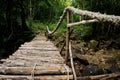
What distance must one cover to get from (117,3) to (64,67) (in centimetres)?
1199

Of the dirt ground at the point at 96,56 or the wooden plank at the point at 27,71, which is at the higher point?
the wooden plank at the point at 27,71

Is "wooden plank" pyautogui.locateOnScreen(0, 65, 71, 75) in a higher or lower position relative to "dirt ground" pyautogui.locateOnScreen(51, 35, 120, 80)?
higher

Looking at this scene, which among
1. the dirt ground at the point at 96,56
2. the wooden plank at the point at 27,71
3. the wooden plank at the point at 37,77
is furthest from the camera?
the dirt ground at the point at 96,56

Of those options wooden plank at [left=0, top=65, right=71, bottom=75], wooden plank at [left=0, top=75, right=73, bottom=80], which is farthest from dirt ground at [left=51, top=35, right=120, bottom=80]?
wooden plank at [left=0, top=75, right=73, bottom=80]

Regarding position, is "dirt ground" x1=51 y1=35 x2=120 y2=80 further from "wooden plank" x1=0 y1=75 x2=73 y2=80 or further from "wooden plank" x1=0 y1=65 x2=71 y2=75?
"wooden plank" x1=0 y1=75 x2=73 y2=80

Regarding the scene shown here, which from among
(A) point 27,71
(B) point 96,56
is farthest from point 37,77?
(B) point 96,56

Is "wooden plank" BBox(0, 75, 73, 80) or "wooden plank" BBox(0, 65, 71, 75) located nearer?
"wooden plank" BBox(0, 75, 73, 80)

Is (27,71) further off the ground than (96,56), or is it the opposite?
(27,71)

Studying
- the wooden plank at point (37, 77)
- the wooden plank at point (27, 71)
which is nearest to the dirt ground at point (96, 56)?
the wooden plank at point (27, 71)

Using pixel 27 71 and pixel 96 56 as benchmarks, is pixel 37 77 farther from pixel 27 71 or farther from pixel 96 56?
pixel 96 56

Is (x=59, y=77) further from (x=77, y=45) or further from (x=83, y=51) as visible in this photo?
(x=77, y=45)

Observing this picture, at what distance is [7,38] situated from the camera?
13.6 meters

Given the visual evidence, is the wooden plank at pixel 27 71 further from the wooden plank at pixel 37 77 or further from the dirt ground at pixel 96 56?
the dirt ground at pixel 96 56

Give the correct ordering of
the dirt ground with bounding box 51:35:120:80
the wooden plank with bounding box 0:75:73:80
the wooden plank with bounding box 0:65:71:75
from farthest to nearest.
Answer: the dirt ground with bounding box 51:35:120:80, the wooden plank with bounding box 0:65:71:75, the wooden plank with bounding box 0:75:73:80
